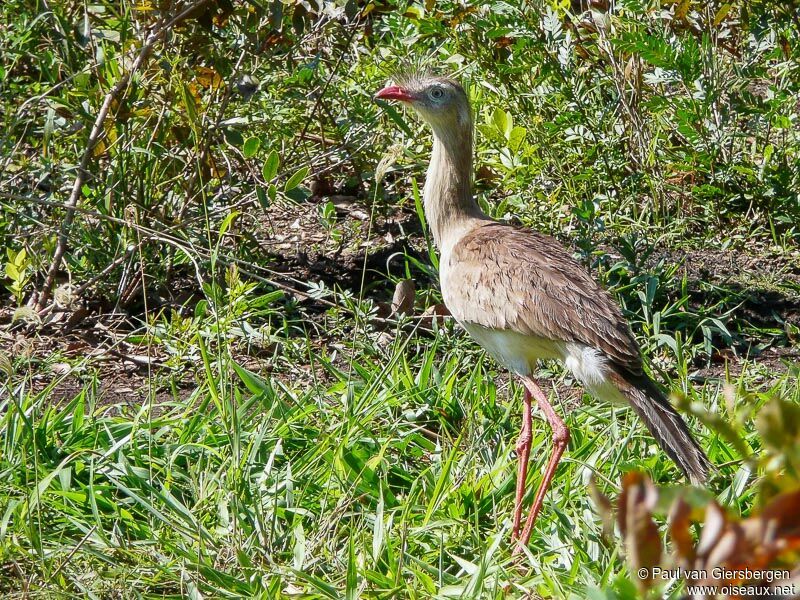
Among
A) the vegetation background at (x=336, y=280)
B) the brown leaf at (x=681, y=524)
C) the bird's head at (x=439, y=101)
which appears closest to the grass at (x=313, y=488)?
the vegetation background at (x=336, y=280)

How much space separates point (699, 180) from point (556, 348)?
2.28m

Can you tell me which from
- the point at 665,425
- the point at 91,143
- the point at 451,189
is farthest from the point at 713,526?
the point at 91,143

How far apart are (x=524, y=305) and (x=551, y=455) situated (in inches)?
20.1

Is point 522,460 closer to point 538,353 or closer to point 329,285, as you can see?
point 538,353

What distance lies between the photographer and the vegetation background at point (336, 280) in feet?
9.73

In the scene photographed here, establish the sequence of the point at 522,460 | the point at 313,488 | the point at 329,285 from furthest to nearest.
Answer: the point at 329,285, the point at 522,460, the point at 313,488

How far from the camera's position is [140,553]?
113 inches

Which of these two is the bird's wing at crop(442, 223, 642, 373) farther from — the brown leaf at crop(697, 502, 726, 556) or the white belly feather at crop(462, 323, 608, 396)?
the brown leaf at crop(697, 502, 726, 556)

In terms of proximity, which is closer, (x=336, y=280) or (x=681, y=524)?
(x=681, y=524)

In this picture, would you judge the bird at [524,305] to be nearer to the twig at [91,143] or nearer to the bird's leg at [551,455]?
the bird's leg at [551,455]

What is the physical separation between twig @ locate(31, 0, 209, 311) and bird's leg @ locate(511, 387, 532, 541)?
74.3 inches

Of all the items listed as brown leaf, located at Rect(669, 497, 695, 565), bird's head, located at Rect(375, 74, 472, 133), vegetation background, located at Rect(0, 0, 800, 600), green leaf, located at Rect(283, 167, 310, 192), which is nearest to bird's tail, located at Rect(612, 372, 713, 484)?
vegetation background, located at Rect(0, 0, 800, 600)

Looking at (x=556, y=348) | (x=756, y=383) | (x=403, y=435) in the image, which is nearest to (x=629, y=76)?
(x=756, y=383)

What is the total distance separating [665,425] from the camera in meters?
3.08
